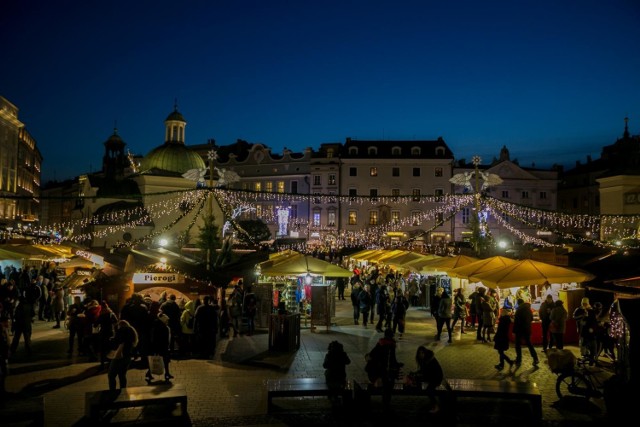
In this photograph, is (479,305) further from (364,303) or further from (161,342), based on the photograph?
(161,342)

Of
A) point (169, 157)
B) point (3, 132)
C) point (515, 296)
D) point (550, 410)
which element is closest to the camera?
point (550, 410)

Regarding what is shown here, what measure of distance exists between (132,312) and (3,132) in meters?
47.8

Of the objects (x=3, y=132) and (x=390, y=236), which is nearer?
(x=3, y=132)

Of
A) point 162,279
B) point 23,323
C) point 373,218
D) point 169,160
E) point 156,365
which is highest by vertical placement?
point 169,160

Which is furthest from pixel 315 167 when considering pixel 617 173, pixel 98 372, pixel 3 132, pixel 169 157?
pixel 98 372

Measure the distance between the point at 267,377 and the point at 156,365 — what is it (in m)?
2.18

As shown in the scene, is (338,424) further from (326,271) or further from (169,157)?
(169,157)

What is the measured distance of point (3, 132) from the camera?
50688 millimetres

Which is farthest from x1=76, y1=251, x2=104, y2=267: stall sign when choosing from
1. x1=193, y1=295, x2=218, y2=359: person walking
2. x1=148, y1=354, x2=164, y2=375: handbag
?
x1=148, y1=354, x2=164, y2=375: handbag

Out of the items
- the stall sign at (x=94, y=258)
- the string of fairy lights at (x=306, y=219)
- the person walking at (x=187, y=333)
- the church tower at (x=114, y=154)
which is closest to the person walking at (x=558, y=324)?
the person walking at (x=187, y=333)

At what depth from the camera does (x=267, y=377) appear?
11164mm

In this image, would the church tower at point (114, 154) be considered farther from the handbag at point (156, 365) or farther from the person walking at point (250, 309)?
the handbag at point (156, 365)

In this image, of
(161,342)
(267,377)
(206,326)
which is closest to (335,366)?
(267,377)

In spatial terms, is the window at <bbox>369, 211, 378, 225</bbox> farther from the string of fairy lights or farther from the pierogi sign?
the pierogi sign
